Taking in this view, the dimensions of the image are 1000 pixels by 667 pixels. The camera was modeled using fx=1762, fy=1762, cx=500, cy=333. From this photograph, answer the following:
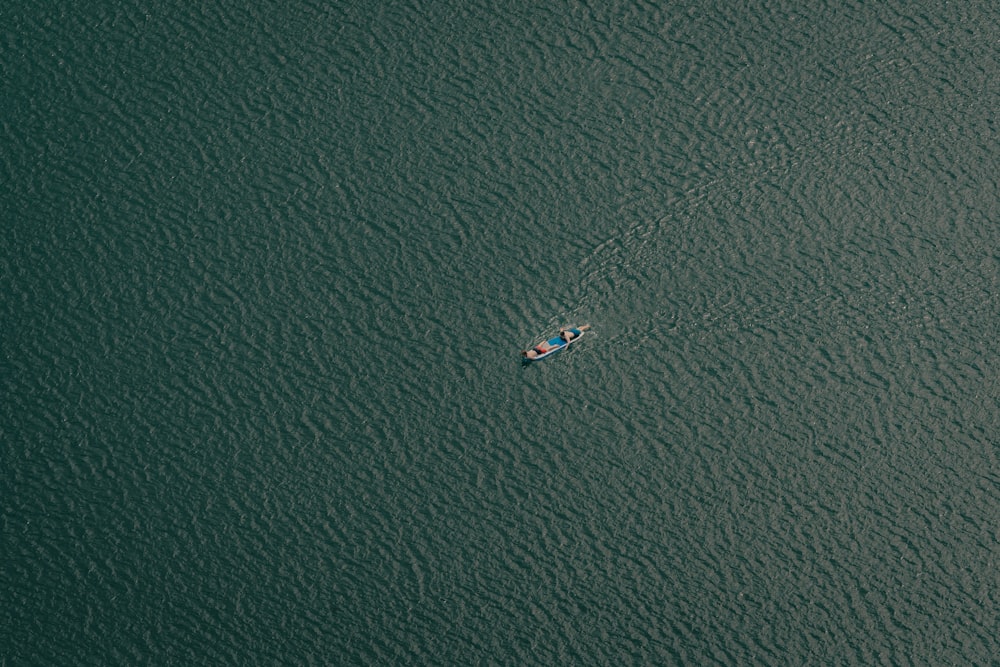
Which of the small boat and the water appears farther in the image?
the small boat

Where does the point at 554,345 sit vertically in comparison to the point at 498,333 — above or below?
below

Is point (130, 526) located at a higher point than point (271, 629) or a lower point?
higher

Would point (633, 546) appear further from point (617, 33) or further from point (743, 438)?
point (617, 33)

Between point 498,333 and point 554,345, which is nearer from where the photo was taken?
point 554,345

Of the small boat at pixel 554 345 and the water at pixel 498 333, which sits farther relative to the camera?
the small boat at pixel 554 345

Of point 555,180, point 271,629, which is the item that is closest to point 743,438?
point 555,180
